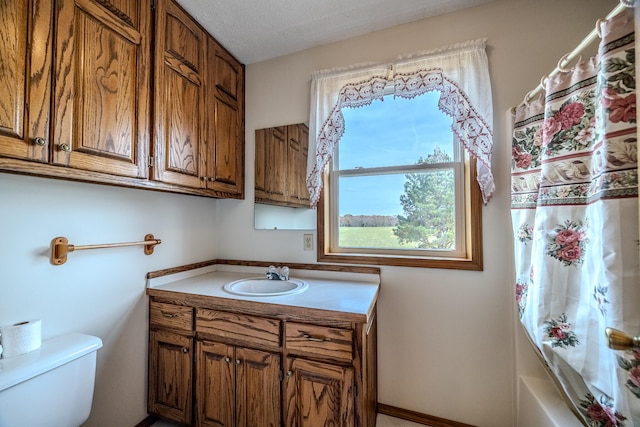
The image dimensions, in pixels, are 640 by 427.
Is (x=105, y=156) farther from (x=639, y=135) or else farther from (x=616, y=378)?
(x=616, y=378)

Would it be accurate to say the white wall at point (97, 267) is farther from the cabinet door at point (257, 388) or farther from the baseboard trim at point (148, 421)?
the cabinet door at point (257, 388)

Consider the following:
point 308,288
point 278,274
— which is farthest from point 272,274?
point 308,288

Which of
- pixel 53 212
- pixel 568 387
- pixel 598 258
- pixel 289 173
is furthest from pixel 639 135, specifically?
pixel 53 212

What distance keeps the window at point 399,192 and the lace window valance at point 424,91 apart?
0.15 meters

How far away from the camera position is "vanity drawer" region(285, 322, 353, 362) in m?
1.12

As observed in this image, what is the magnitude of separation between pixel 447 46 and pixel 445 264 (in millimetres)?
1272

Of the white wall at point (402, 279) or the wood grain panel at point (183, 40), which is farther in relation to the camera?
the wood grain panel at point (183, 40)

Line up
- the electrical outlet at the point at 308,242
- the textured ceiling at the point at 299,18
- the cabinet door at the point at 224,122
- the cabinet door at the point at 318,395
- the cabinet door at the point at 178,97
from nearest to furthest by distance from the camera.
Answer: the cabinet door at the point at 318,395, the cabinet door at the point at 178,97, the textured ceiling at the point at 299,18, the cabinet door at the point at 224,122, the electrical outlet at the point at 308,242

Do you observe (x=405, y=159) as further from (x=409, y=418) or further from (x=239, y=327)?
(x=409, y=418)

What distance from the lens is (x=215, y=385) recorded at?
4.41 ft

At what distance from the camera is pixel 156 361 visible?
1.50m

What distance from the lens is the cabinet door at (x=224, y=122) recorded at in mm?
1699

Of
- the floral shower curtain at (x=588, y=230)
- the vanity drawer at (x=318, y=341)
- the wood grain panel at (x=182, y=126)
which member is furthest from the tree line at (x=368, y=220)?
the wood grain panel at (x=182, y=126)

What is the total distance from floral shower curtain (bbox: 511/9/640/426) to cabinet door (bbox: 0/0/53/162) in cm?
179
